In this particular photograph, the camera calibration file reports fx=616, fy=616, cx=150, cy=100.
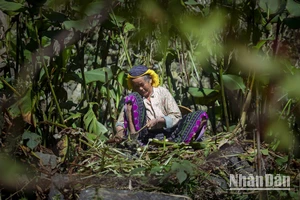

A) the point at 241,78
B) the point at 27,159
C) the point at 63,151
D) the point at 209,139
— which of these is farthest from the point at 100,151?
the point at 241,78

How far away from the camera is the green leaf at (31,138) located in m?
2.18

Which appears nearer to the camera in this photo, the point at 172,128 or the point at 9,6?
the point at 9,6

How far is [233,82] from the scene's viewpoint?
2.57 m

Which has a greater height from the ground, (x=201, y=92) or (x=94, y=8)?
(x=94, y=8)

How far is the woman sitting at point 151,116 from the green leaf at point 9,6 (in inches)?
21.4

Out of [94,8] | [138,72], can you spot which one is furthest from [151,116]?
[94,8]

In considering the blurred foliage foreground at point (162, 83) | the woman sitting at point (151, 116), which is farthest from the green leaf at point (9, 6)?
the woman sitting at point (151, 116)

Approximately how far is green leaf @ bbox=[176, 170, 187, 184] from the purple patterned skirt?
0.52m

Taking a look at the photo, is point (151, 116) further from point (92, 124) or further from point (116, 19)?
point (116, 19)

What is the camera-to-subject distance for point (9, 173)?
6.99 ft

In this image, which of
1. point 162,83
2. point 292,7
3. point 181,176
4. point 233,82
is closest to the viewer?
point 181,176

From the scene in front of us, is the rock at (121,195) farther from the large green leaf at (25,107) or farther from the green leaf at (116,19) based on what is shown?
the green leaf at (116,19)

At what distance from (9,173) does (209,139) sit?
2.94 ft
